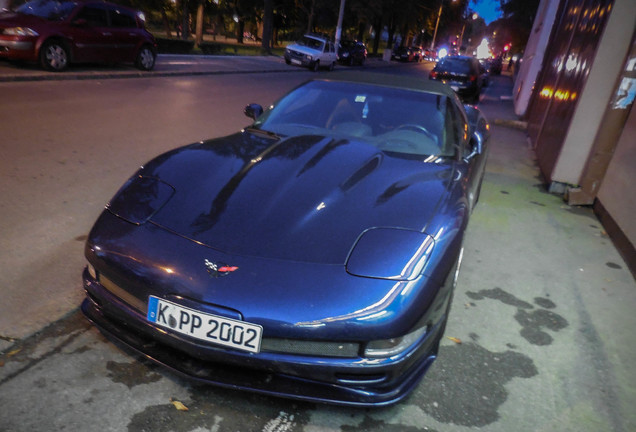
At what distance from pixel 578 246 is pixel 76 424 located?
4727 millimetres

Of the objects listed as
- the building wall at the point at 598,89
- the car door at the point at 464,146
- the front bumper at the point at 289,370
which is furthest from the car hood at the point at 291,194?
the building wall at the point at 598,89

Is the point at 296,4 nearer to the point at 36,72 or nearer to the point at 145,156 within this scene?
the point at 36,72

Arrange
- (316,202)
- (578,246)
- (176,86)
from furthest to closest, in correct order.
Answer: (176,86), (578,246), (316,202)

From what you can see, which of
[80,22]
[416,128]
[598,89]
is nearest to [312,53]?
[80,22]

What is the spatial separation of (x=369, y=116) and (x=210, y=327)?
2305mm

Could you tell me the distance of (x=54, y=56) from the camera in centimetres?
1150

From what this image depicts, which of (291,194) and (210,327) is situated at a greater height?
(291,194)

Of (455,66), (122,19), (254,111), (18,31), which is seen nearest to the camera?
(254,111)

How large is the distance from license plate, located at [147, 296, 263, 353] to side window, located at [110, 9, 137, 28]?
523 inches

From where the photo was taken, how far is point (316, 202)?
8.20 feet

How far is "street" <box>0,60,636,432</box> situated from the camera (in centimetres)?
213

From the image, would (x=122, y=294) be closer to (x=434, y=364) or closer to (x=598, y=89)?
(x=434, y=364)

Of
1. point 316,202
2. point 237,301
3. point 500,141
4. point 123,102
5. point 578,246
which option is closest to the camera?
point 237,301

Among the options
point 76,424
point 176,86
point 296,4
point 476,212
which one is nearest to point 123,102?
point 176,86
